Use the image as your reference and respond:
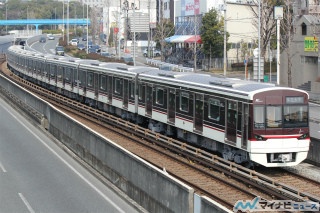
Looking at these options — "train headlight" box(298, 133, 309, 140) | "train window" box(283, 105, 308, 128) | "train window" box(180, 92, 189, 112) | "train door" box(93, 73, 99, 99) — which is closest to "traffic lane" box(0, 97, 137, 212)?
"train window" box(180, 92, 189, 112)

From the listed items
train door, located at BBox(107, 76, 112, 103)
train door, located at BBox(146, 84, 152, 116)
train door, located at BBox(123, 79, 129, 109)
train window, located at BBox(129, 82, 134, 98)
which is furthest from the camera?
train door, located at BBox(107, 76, 112, 103)

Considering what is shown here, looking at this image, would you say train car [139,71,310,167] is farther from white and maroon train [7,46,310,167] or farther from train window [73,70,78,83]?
train window [73,70,78,83]

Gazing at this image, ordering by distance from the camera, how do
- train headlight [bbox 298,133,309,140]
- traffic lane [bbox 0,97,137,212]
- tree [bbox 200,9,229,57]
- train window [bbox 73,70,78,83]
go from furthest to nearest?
tree [bbox 200,9,229,57] < train window [bbox 73,70,78,83] < train headlight [bbox 298,133,309,140] < traffic lane [bbox 0,97,137,212]

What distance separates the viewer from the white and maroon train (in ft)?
66.0

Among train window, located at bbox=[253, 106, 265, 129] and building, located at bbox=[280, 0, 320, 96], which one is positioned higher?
building, located at bbox=[280, 0, 320, 96]

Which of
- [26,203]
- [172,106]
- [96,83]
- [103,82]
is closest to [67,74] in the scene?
[96,83]

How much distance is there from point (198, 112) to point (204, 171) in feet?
11.5

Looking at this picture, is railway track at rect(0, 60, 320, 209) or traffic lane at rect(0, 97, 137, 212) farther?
railway track at rect(0, 60, 320, 209)

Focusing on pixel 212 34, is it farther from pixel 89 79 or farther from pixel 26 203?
pixel 26 203

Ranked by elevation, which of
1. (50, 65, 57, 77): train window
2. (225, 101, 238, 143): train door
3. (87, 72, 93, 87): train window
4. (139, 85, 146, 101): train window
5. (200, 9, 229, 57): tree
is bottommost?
(225, 101, 238, 143): train door

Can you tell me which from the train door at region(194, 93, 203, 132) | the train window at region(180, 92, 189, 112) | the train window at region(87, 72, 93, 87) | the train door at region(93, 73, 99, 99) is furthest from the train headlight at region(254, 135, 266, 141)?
the train window at region(87, 72, 93, 87)

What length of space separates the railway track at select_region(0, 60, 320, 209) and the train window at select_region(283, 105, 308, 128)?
196 centimetres

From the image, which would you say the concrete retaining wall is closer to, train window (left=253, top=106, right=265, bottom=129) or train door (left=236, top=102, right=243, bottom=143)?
train door (left=236, top=102, right=243, bottom=143)

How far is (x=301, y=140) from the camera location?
67.8ft
